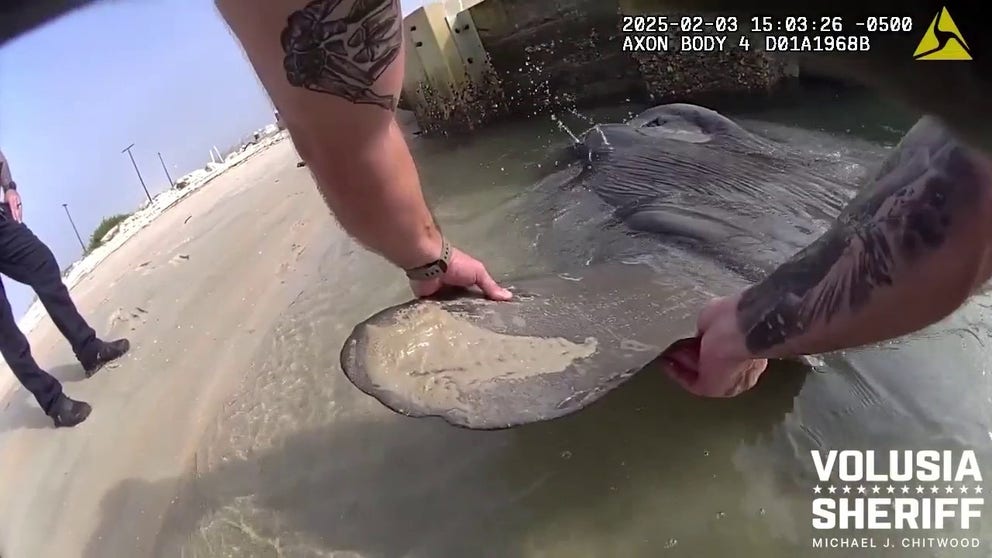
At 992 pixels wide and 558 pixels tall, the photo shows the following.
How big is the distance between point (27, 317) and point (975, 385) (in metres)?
2.78

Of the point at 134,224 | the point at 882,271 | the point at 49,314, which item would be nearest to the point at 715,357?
the point at 882,271

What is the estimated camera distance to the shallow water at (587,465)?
168cm

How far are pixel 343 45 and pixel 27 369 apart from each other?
5.78 ft

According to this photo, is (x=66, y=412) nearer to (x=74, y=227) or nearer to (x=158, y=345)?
(x=158, y=345)

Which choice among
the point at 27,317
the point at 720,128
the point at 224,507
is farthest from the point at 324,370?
the point at 720,128

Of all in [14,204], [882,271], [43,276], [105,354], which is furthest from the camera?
[105,354]

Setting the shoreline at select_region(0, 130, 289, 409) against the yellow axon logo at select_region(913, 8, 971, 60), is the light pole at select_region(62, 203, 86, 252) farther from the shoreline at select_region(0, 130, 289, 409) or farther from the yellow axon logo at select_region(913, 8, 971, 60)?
the yellow axon logo at select_region(913, 8, 971, 60)

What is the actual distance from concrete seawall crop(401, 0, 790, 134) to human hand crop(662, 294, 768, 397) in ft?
5.33

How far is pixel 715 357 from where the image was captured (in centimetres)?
145

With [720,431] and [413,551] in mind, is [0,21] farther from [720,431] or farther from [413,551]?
[720,431]

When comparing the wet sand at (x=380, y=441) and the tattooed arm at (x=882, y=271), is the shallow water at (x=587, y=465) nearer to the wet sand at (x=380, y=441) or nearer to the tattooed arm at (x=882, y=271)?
the wet sand at (x=380, y=441)

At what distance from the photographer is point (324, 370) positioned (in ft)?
7.33

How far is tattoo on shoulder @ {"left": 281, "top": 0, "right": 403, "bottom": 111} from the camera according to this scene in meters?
1.15

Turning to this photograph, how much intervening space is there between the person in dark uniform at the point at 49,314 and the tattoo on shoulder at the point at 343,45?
1.51 meters
